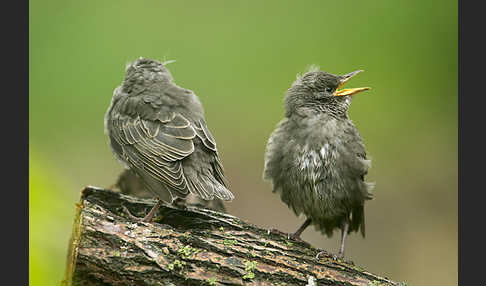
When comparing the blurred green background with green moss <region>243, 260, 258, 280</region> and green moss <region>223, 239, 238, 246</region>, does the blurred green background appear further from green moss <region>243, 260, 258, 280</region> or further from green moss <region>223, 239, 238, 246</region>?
green moss <region>243, 260, 258, 280</region>

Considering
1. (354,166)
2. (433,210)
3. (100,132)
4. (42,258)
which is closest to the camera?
A: (354,166)

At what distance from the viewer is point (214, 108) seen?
1073 cm

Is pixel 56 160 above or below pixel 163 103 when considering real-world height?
above

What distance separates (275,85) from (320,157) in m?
6.01

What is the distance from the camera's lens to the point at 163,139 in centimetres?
517

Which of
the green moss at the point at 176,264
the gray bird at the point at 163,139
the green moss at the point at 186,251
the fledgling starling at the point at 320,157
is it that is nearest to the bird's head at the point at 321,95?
the fledgling starling at the point at 320,157

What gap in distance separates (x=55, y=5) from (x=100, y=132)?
288 centimetres

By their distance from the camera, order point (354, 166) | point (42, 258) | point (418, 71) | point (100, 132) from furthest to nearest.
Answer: point (418, 71) → point (100, 132) → point (42, 258) → point (354, 166)

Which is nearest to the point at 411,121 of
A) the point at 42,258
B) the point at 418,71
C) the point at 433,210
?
the point at 418,71

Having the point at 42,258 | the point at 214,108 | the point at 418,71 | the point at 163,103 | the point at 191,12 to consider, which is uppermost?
the point at 191,12

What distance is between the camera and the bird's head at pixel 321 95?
535 centimetres

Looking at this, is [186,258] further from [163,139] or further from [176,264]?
[163,139]

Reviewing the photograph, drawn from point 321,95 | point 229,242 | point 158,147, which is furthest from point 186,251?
point 321,95

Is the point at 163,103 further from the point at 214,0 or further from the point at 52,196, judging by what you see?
the point at 214,0
